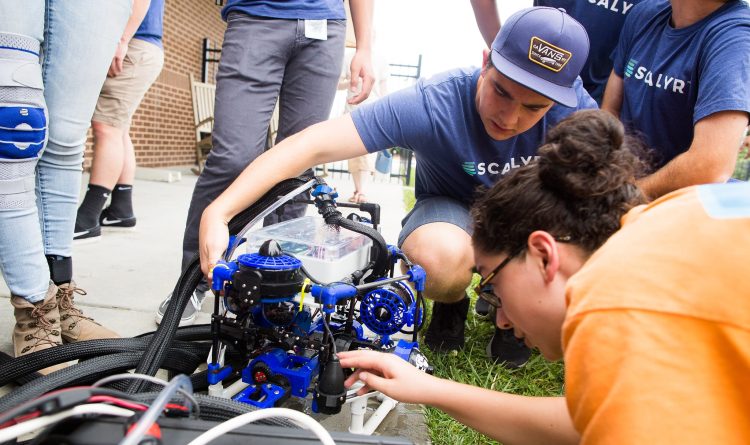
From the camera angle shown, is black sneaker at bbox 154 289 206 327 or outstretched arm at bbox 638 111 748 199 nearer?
outstretched arm at bbox 638 111 748 199

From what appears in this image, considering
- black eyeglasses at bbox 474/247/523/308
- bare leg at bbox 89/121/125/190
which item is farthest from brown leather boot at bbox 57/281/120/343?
bare leg at bbox 89/121/125/190

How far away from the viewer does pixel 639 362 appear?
1.86 ft

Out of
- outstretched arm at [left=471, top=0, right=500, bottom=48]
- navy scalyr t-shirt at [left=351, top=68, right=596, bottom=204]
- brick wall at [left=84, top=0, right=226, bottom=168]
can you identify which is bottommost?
brick wall at [left=84, top=0, right=226, bottom=168]

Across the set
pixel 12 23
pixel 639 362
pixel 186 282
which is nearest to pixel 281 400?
pixel 186 282

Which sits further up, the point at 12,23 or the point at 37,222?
the point at 12,23

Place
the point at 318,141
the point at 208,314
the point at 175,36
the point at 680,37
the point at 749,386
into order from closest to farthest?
1. the point at 749,386
2. the point at 318,141
3. the point at 680,37
4. the point at 208,314
5. the point at 175,36

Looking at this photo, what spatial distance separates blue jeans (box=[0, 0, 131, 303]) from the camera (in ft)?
4.44

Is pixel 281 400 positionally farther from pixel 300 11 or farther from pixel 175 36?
pixel 175 36

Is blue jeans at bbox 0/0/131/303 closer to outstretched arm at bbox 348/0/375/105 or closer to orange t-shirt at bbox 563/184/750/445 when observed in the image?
outstretched arm at bbox 348/0/375/105

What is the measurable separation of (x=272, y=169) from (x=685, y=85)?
146 cm

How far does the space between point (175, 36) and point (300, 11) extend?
22.0 feet

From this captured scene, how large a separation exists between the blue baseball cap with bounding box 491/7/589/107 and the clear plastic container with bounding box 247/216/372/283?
67 cm

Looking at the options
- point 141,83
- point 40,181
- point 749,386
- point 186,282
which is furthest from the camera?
point 141,83

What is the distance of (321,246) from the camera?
1.37 m
